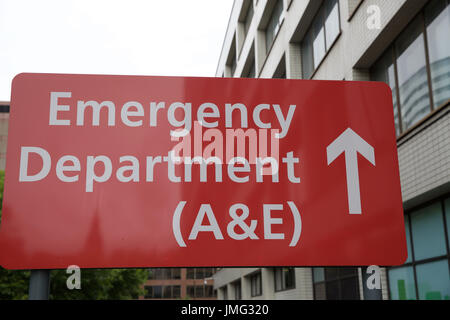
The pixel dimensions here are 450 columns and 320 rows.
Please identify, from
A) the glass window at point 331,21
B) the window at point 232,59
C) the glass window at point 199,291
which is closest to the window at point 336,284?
the glass window at point 331,21

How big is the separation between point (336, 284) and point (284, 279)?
7.14 m

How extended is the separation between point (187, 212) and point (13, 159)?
0.76m

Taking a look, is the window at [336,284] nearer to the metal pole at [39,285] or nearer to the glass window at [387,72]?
the glass window at [387,72]

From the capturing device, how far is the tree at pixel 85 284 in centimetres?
2288

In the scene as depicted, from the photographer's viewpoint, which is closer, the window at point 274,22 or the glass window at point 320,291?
the glass window at point 320,291

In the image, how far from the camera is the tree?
22.9m

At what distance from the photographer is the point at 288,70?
63.6 feet

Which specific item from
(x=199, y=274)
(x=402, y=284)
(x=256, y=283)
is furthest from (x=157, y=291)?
(x=402, y=284)

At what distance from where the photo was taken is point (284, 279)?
22.4m

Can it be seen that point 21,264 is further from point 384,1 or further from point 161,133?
point 384,1

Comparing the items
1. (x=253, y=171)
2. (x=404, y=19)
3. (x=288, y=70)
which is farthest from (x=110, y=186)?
(x=288, y=70)

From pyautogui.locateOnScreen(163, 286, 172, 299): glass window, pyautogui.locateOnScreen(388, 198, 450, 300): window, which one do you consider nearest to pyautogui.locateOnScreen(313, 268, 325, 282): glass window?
pyautogui.locateOnScreen(388, 198, 450, 300): window

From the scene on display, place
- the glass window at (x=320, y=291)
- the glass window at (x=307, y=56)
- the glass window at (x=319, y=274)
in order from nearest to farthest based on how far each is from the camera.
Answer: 1. the glass window at (x=320, y=291)
2. the glass window at (x=319, y=274)
3. the glass window at (x=307, y=56)

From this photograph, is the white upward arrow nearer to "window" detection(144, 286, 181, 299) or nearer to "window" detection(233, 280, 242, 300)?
"window" detection(233, 280, 242, 300)
